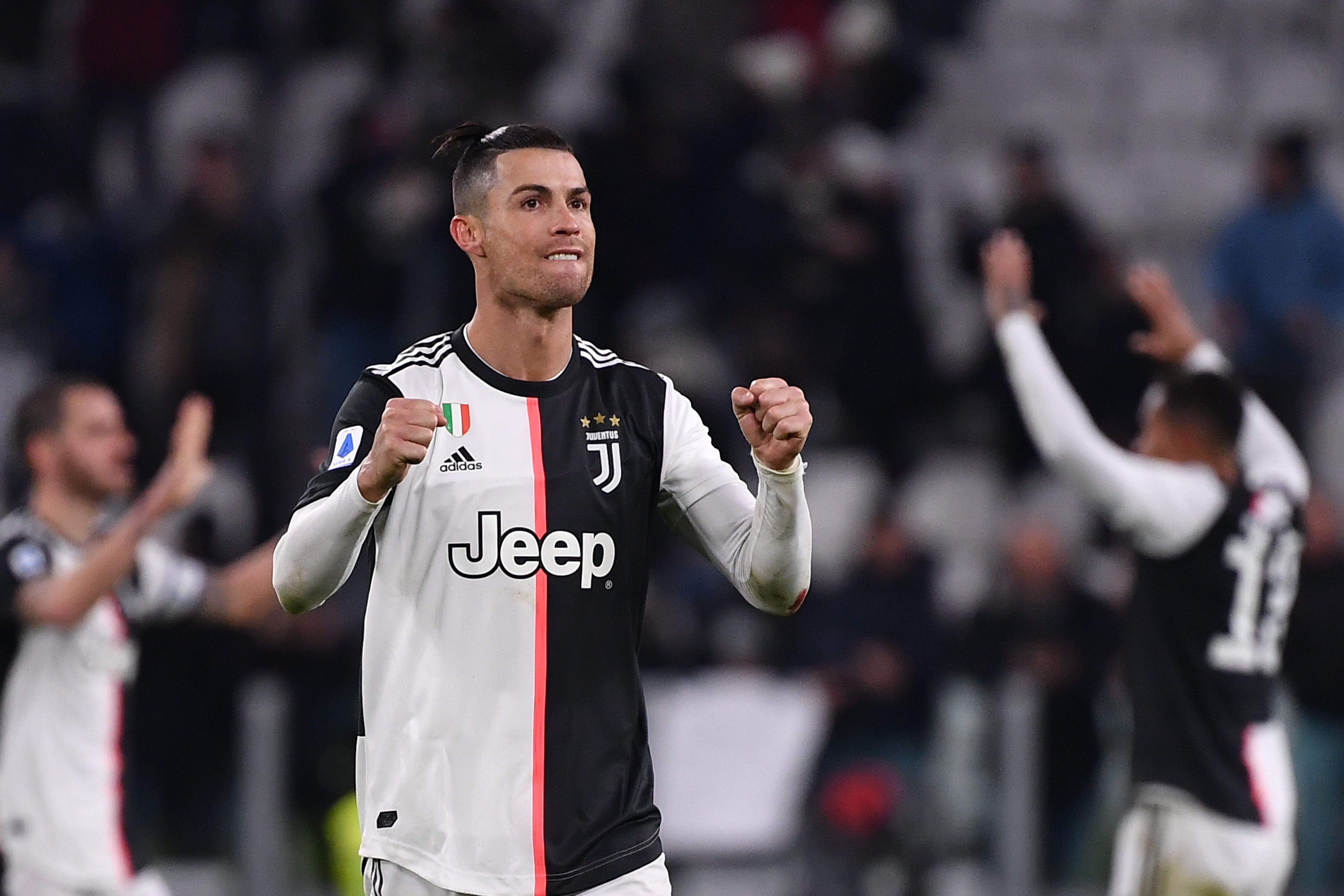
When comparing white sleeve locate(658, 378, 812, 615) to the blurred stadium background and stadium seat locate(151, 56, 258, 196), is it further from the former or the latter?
stadium seat locate(151, 56, 258, 196)

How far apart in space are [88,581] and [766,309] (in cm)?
578

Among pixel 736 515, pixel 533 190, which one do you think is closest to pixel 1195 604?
pixel 736 515

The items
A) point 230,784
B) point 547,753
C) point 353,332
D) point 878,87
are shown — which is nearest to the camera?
point 547,753

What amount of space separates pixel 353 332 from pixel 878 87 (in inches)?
138

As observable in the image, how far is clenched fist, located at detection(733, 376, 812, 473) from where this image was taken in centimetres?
398

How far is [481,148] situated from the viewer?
4.50 m

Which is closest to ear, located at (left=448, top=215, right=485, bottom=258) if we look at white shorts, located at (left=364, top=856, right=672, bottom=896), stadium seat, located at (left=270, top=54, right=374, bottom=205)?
white shorts, located at (left=364, top=856, right=672, bottom=896)

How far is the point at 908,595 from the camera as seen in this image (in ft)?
32.3

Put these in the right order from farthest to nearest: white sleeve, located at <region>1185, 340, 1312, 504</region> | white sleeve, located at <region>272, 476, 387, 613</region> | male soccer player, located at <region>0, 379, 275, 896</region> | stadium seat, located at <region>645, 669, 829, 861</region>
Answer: stadium seat, located at <region>645, 669, 829, 861</region>
white sleeve, located at <region>1185, 340, 1312, 504</region>
male soccer player, located at <region>0, 379, 275, 896</region>
white sleeve, located at <region>272, 476, 387, 613</region>

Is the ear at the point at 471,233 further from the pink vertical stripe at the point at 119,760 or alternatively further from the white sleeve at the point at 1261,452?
the white sleeve at the point at 1261,452

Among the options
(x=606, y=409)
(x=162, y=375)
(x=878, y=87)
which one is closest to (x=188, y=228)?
(x=162, y=375)

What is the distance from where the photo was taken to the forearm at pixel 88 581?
5.99 meters

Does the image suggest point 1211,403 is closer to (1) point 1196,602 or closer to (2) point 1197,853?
(1) point 1196,602

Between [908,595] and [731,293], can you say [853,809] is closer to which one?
[908,595]
